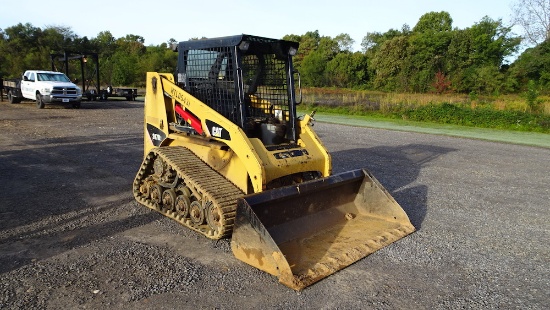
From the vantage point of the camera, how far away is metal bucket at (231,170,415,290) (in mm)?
4129

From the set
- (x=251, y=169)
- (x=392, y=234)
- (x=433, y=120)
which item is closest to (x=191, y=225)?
(x=251, y=169)

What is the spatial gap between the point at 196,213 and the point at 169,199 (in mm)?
682

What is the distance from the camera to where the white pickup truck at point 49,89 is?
21.1m

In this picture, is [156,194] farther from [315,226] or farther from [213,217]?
[315,226]

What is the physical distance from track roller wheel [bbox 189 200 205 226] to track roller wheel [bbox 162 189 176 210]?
42cm

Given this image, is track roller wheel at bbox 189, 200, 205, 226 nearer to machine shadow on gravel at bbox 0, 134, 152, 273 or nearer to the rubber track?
the rubber track

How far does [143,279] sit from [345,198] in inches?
112

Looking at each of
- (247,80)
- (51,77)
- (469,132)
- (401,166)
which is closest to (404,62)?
(469,132)

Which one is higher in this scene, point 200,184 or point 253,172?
point 253,172

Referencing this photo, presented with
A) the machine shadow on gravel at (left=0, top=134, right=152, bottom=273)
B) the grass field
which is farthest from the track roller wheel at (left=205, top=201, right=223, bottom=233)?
the grass field

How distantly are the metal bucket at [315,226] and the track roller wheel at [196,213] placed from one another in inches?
34.8

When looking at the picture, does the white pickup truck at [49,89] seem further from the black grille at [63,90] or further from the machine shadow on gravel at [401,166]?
the machine shadow on gravel at [401,166]

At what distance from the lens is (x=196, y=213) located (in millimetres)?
5277

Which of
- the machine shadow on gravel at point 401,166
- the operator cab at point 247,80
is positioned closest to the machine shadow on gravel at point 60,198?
the operator cab at point 247,80
